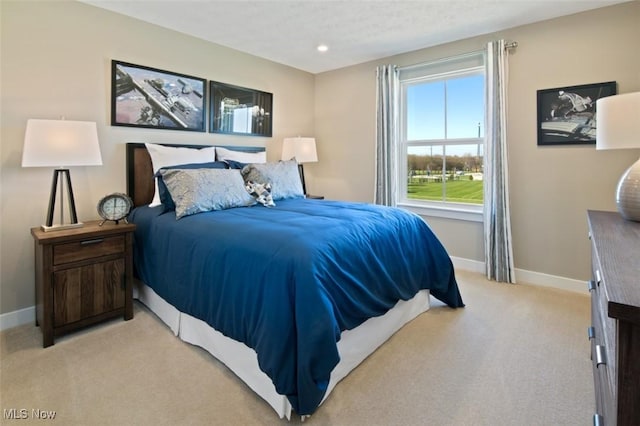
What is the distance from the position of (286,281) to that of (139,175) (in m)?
2.21

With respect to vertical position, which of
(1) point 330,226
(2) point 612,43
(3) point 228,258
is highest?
(2) point 612,43

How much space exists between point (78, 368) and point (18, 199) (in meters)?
1.40

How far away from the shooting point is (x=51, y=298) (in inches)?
84.4

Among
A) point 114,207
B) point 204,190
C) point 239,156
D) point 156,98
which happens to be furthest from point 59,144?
point 239,156

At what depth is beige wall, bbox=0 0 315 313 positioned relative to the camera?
240cm

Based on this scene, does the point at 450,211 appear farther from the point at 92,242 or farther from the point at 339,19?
the point at 92,242

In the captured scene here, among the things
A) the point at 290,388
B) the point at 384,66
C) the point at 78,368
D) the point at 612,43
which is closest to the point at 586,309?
the point at 612,43

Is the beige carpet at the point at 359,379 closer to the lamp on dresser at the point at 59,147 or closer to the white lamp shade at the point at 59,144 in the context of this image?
the lamp on dresser at the point at 59,147

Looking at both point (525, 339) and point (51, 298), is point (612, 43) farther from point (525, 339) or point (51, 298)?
point (51, 298)

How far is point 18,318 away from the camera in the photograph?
98.1 inches

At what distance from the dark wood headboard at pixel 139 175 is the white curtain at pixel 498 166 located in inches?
130

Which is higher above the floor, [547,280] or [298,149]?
[298,149]

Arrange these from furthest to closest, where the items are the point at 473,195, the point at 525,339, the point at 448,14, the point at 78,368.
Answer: the point at 473,195 < the point at 448,14 < the point at 525,339 < the point at 78,368

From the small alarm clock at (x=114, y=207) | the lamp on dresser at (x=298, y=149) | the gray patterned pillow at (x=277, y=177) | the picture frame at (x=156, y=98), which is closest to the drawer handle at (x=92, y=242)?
the small alarm clock at (x=114, y=207)
